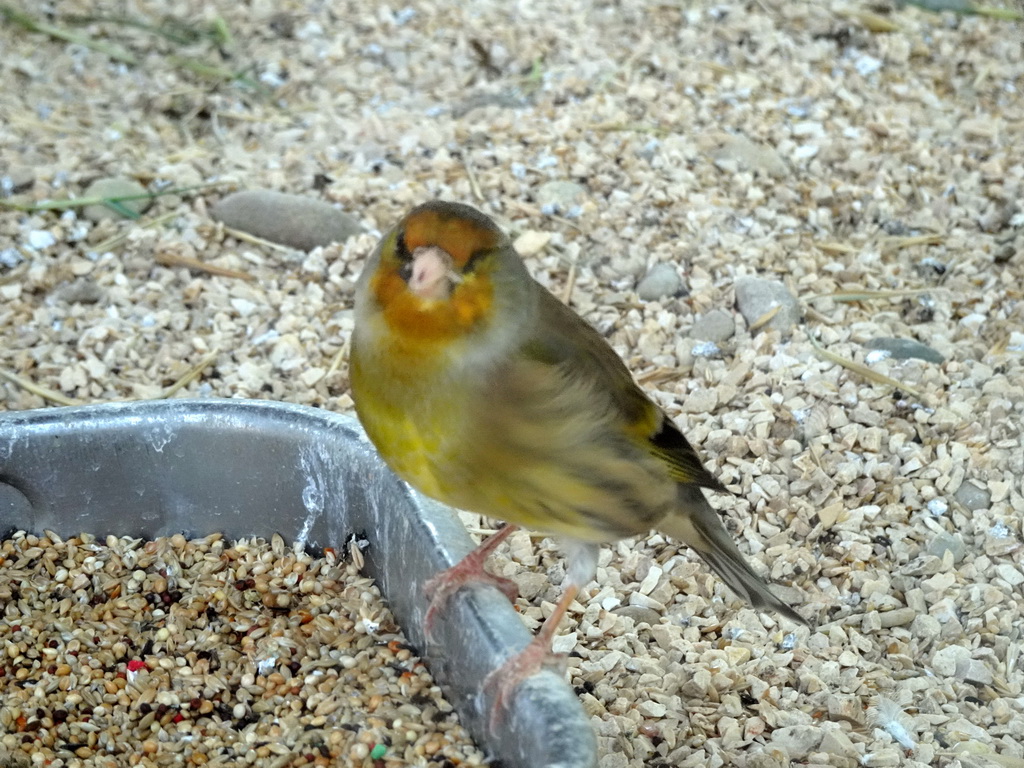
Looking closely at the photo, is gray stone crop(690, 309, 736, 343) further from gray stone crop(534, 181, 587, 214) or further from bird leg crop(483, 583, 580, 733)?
bird leg crop(483, 583, 580, 733)

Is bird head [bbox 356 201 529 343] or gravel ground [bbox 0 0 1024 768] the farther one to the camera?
gravel ground [bbox 0 0 1024 768]

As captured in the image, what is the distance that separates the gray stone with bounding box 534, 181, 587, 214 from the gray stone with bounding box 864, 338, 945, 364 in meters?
1.02

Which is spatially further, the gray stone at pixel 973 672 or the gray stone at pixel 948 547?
the gray stone at pixel 948 547

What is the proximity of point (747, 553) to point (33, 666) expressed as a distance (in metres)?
1.45

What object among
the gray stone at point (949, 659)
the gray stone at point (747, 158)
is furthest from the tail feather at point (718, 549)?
the gray stone at point (747, 158)

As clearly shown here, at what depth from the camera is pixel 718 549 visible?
8.23 feet

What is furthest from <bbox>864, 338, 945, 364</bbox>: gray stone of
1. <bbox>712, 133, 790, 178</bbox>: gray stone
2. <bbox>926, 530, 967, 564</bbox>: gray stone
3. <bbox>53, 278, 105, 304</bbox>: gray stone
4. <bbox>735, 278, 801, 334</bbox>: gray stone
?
<bbox>53, 278, 105, 304</bbox>: gray stone

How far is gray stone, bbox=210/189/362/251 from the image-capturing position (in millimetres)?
3842

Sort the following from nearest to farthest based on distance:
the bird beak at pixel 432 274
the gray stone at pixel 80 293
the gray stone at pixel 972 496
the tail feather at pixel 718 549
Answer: the bird beak at pixel 432 274 < the tail feather at pixel 718 549 < the gray stone at pixel 972 496 < the gray stone at pixel 80 293

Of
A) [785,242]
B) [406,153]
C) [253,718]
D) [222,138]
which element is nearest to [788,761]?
[253,718]

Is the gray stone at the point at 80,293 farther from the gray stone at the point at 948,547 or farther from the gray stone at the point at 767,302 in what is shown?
the gray stone at the point at 948,547

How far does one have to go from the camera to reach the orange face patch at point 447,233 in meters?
1.84

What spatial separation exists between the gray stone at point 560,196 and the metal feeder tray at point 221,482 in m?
1.76

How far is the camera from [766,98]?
187 inches
